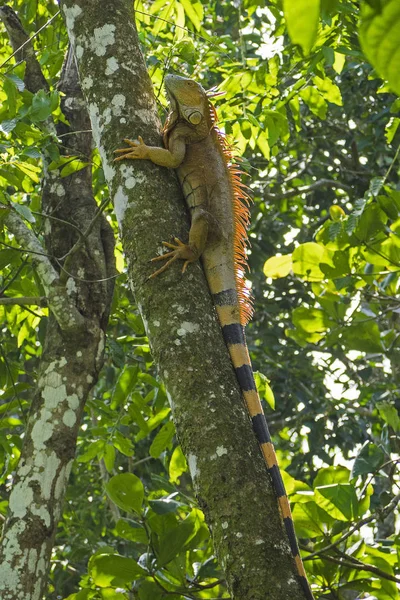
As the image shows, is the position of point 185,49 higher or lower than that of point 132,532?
higher

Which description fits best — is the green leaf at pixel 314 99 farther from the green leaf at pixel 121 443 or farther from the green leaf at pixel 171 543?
the green leaf at pixel 171 543

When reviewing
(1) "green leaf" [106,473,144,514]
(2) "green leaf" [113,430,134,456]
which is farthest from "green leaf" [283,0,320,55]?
(2) "green leaf" [113,430,134,456]

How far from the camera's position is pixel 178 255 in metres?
1.79

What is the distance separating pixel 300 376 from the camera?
257 inches

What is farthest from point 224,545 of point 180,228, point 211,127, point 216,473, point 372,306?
point 372,306

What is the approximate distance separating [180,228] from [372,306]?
1.87 meters

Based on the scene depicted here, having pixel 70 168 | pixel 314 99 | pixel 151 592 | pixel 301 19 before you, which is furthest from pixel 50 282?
pixel 301 19

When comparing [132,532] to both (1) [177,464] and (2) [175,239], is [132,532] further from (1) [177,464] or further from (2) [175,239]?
(2) [175,239]

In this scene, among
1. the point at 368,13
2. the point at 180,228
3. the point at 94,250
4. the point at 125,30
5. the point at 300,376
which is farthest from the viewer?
the point at 300,376

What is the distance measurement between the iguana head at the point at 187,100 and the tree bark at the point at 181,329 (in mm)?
693

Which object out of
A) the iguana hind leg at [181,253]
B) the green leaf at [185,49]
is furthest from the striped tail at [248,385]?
the green leaf at [185,49]

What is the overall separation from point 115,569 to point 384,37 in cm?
203

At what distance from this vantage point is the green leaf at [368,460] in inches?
104

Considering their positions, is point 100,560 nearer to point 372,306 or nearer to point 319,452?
point 372,306
